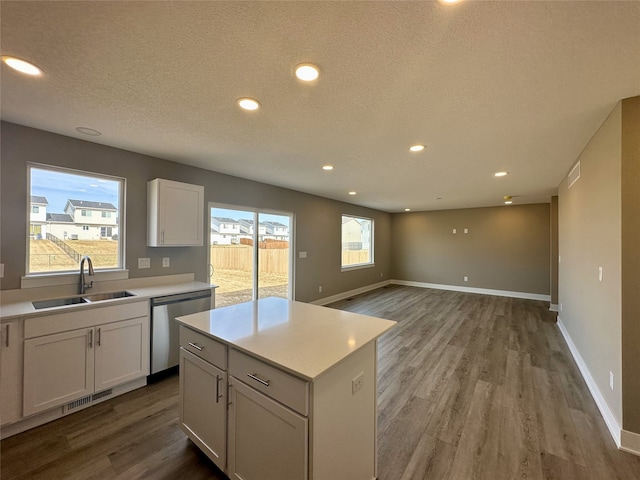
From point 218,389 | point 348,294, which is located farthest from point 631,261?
point 348,294

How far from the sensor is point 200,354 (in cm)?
168

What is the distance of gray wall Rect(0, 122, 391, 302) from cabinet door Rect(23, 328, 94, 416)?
28.8 inches

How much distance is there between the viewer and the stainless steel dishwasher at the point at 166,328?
269 cm

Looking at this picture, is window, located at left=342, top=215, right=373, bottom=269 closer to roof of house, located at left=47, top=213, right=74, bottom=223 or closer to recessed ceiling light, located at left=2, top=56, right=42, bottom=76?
roof of house, located at left=47, top=213, right=74, bottom=223

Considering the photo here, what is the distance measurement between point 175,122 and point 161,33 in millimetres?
1073

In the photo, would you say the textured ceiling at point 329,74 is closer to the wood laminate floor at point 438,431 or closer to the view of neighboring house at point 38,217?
the view of neighboring house at point 38,217

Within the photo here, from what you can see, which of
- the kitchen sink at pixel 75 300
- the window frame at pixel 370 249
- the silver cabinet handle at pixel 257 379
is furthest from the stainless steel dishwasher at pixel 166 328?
the window frame at pixel 370 249

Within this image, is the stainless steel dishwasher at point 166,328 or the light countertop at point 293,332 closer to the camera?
the light countertop at point 293,332

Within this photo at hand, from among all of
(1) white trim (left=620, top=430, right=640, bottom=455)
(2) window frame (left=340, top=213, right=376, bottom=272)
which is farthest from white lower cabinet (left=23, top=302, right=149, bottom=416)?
(2) window frame (left=340, top=213, right=376, bottom=272)

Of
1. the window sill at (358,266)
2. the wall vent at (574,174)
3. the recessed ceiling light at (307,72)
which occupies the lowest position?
the window sill at (358,266)

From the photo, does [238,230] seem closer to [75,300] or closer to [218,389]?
[75,300]

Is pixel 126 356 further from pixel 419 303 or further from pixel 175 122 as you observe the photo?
pixel 419 303

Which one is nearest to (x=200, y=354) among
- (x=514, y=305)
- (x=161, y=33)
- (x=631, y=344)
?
(x=161, y=33)

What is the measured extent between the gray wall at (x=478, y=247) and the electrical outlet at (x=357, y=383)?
7163 millimetres
